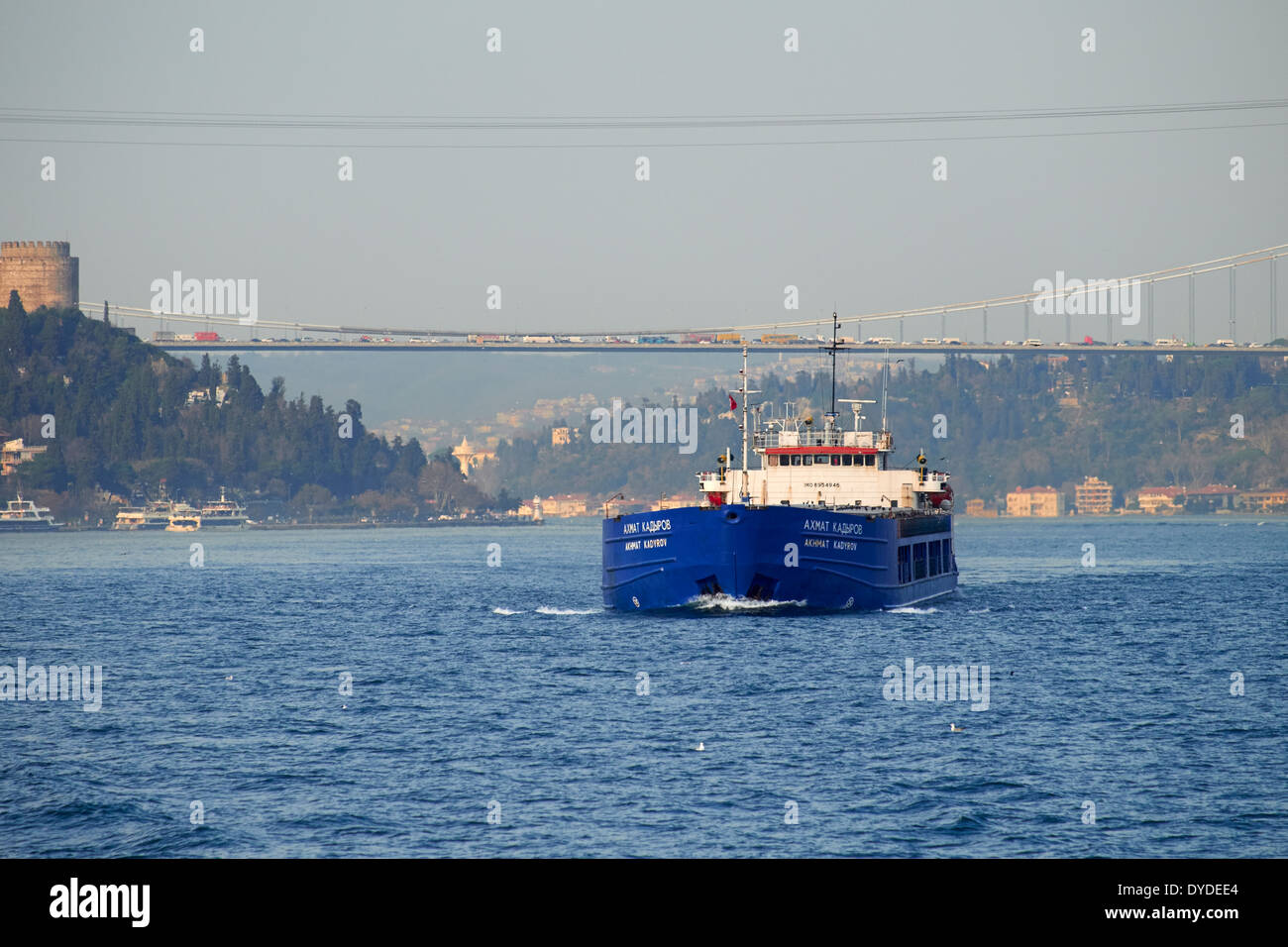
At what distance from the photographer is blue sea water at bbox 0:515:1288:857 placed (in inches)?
864

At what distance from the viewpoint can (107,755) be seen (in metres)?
28.7

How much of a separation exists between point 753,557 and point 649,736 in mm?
18459

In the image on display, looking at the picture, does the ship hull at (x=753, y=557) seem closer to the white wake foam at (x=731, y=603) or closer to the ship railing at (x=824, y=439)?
the white wake foam at (x=731, y=603)

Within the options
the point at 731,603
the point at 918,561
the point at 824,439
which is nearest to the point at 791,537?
the point at 731,603

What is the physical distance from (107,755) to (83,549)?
14069 cm

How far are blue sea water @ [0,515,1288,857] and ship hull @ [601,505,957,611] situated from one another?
921 mm

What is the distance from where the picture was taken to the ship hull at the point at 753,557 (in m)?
47.1

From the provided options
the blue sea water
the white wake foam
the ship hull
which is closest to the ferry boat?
the ship hull

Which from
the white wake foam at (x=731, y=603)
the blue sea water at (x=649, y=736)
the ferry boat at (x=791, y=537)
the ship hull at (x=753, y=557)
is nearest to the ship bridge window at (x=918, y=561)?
the ferry boat at (x=791, y=537)

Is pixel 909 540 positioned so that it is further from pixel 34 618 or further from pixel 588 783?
pixel 34 618

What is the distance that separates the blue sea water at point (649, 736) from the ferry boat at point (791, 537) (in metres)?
1.10

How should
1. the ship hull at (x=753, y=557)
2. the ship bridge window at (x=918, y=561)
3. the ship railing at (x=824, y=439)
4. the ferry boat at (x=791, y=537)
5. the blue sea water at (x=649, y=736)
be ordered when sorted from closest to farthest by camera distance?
the blue sea water at (x=649, y=736)
the ship hull at (x=753, y=557)
the ferry boat at (x=791, y=537)
the ship bridge window at (x=918, y=561)
the ship railing at (x=824, y=439)
